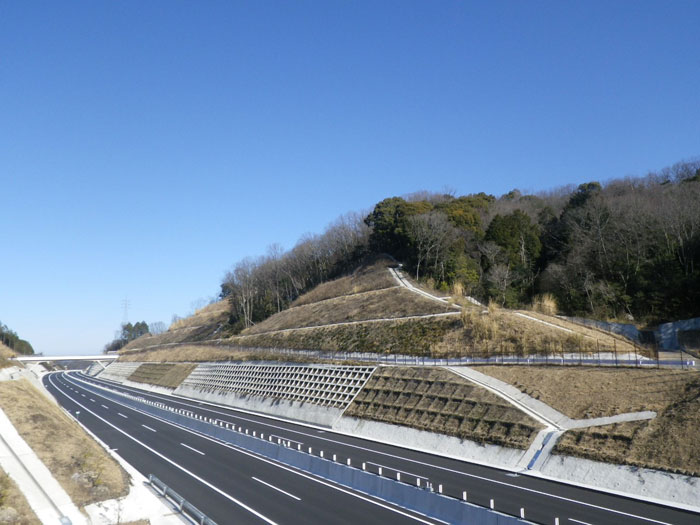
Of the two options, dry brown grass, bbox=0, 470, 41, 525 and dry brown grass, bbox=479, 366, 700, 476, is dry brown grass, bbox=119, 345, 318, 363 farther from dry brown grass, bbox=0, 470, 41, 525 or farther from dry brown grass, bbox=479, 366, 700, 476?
dry brown grass, bbox=0, 470, 41, 525

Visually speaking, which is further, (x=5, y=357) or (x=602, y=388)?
(x=5, y=357)

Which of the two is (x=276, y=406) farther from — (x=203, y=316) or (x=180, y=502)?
(x=203, y=316)

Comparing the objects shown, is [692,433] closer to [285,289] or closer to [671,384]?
[671,384]

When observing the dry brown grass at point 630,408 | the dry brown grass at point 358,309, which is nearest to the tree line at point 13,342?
the dry brown grass at point 358,309

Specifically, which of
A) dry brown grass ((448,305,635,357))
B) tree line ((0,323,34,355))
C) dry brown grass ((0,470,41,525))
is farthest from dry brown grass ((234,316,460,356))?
tree line ((0,323,34,355))

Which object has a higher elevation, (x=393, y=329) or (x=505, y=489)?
(x=393, y=329)

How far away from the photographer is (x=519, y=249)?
201 feet

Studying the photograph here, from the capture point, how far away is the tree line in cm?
15062

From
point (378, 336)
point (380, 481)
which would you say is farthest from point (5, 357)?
point (380, 481)

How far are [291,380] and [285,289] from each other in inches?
1915

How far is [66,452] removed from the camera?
26.8m

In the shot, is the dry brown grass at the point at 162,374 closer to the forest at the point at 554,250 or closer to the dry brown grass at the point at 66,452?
the forest at the point at 554,250

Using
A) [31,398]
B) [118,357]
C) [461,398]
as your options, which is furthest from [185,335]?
[461,398]

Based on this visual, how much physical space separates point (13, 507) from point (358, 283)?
56.1 metres
